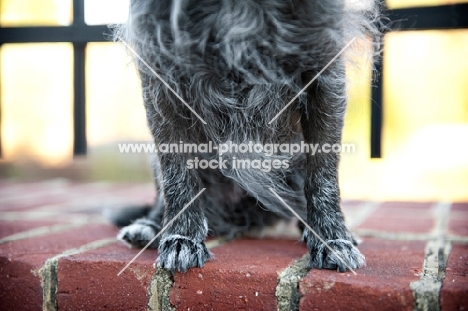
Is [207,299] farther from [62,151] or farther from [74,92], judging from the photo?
[62,151]

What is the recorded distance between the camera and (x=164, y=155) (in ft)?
4.17

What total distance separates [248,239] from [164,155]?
0.37m

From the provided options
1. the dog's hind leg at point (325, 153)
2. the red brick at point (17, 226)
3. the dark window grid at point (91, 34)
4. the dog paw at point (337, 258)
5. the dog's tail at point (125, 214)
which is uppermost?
the dark window grid at point (91, 34)

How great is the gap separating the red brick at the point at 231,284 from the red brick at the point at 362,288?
3.0 inches

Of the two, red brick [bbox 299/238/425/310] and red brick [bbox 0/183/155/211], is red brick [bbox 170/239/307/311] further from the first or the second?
red brick [bbox 0/183/155/211]

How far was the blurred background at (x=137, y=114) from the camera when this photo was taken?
1657 millimetres

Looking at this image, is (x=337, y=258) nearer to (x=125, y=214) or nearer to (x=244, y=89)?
(x=244, y=89)

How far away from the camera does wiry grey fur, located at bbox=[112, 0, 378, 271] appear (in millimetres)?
1101

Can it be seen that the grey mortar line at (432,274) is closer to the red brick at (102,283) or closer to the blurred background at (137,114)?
the blurred background at (137,114)

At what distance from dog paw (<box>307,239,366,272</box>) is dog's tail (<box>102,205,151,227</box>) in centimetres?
73

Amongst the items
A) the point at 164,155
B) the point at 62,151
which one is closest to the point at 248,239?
the point at 164,155

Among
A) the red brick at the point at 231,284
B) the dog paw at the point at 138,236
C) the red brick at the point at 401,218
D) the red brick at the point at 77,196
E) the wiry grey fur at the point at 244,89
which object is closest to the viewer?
the red brick at the point at 231,284

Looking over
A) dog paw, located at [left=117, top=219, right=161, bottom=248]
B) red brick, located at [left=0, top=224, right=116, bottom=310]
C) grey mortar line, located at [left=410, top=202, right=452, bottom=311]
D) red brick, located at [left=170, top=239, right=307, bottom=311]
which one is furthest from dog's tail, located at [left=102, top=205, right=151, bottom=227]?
grey mortar line, located at [left=410, top=202, right=452, bottom=311]

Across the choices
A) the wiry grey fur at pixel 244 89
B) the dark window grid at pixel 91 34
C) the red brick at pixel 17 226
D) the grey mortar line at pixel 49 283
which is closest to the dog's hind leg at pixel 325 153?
the wiry grey fur at pixel 244 89
